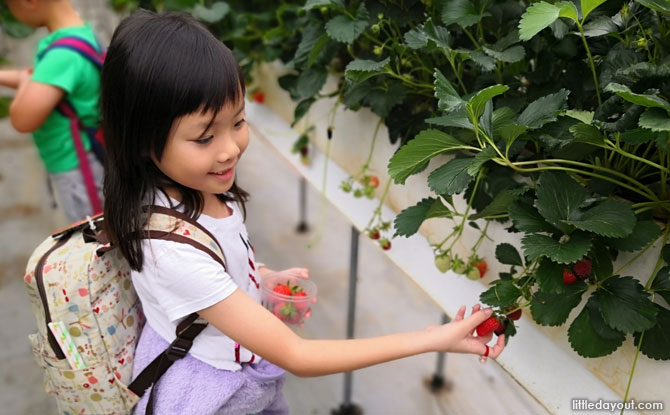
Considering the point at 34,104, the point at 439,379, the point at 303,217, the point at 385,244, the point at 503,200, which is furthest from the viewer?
the point at 303,217

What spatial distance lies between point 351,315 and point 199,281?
780mm

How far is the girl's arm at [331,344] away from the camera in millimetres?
745

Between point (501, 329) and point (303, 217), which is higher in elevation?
point (501, 329)

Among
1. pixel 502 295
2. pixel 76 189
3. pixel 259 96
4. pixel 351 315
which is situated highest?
pixel 502 295

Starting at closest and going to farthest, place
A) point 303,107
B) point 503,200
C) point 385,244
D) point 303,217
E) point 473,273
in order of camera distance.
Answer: point 503,200, point 473,273, point 385,244, point 303,107, point 303,217

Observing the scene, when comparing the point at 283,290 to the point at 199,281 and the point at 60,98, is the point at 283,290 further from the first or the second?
the point at 60,98

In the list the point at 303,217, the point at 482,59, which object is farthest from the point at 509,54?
the point at 303,217

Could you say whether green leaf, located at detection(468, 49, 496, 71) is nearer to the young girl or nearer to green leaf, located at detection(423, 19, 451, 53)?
green leaf, located at detection(423, 19, 451, 53)

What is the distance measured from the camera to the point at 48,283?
79cm

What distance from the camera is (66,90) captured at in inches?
54.2

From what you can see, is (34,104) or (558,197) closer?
(558,197)

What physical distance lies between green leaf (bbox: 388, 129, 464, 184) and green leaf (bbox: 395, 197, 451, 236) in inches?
5.8


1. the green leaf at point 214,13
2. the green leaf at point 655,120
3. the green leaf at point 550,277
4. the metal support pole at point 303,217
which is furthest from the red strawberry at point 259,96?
the green leaf at point 655,120

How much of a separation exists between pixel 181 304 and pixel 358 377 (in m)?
1.12
